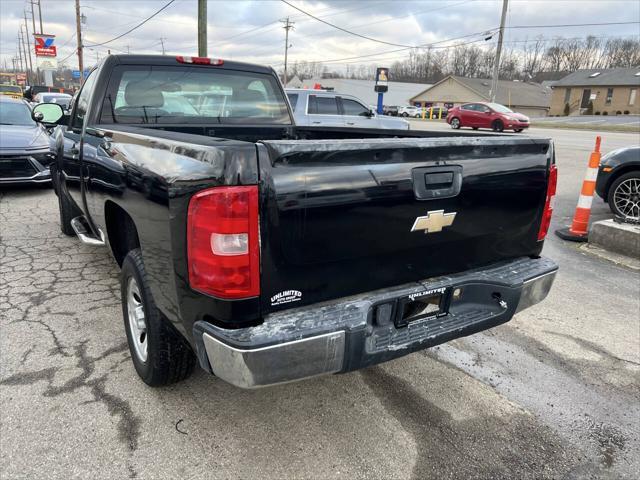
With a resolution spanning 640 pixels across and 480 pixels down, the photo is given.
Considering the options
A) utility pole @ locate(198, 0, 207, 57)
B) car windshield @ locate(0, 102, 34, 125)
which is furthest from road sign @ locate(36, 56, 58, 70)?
car windshield @ locate(0, 102, 34, 125)

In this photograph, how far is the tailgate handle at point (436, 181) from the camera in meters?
2.22

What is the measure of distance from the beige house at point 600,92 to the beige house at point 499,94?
4.35m

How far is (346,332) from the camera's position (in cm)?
198

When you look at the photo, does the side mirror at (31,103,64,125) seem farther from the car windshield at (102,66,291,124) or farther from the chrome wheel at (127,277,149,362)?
the chrome wheel at (127,277,149,362)

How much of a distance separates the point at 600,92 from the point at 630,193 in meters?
64.1

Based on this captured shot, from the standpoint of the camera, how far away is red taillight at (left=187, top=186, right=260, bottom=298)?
181cm

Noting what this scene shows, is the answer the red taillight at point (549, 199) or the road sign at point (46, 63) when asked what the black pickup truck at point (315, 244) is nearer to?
the red taillight at point (549, 199)

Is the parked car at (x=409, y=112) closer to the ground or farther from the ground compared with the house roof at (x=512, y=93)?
closer to the ground

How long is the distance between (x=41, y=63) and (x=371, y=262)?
52.2 meters

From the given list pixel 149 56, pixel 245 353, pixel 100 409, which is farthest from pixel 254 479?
pixel 149 56

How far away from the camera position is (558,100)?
63.7 metres

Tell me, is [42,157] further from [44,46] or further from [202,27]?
[44,46]

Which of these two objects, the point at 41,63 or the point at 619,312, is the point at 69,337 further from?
the point at 41,63

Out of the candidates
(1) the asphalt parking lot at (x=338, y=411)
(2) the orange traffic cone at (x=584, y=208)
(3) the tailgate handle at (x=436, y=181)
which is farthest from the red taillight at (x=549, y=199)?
(2) the orange traffic cone at (x=584, y=208)
